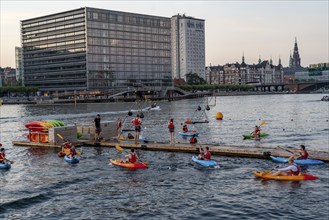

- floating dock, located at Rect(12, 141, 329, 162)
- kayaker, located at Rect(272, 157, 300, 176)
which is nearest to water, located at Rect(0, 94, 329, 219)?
kayaker, located at Rect(272, 157, 300, 176)

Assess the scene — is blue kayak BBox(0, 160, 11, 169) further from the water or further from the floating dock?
the floating dock

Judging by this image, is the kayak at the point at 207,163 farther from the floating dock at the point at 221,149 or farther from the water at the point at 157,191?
the floating dock at the point at 221,149

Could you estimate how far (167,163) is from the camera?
3719 centimetres

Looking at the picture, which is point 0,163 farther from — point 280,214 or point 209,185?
point 280,214

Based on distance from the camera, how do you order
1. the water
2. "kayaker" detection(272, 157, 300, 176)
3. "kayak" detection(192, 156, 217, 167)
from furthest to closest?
"kayak" detection(192, 156, 217, 167), "kayaker" detection(272, 157, 300, 176), the water

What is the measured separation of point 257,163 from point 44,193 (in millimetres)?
17479

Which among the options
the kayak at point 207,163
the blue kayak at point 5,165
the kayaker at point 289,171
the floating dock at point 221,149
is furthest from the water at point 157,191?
the floating dock at point 221,149

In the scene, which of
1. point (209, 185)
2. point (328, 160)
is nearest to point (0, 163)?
point (209, 185)

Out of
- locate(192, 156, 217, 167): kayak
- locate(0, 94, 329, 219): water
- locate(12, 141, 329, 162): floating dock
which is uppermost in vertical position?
locate(12, 141, 329, 162): floating dock

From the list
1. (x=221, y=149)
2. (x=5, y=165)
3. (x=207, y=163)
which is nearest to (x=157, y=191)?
(x=207, y=163)

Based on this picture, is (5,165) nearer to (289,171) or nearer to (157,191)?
(157,191)

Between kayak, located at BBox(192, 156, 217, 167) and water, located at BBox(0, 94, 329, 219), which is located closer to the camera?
water, located at BBox(0, 94, 329, 219)

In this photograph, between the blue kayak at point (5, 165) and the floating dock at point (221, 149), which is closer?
the blue kayak at point (5, 165)

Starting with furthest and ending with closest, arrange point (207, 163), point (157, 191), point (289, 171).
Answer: point (207, 163) < point (289, 171) < point (157, 191)
